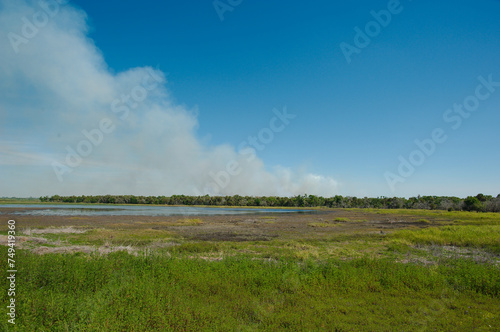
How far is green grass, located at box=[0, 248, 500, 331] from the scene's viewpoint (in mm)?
6758

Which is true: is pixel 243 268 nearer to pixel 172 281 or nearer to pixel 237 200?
pixel 172 281

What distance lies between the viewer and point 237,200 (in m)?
178

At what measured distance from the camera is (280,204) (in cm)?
17812

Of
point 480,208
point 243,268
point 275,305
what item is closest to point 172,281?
point 243,268

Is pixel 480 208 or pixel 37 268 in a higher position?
pixel 37 268

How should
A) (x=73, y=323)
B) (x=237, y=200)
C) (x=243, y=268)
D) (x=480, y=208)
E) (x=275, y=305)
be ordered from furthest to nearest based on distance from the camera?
(x=237, y=200) < (x=480, y=208) < (x=243, y=268) < (x=275, y=305) < (x=73, y=323)

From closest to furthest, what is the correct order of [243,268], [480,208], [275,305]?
[275,305] < [243,268] < [480,208]

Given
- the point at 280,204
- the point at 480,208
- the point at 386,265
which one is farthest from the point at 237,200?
the point at 386,265

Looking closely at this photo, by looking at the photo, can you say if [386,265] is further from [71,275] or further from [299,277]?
[71,275]

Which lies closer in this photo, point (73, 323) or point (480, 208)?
point (73, 323)

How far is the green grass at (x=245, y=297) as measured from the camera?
6.76m

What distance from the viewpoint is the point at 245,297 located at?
9.35 m

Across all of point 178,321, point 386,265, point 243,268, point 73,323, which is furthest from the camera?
point 386,265

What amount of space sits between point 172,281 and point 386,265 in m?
10.0
